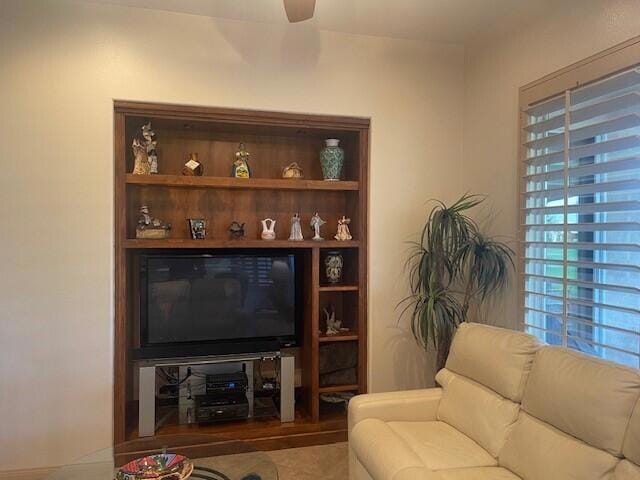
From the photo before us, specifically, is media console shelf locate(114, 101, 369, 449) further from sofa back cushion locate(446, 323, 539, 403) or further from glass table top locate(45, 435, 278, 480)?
sofa back cushion locate(446, 323, 539, 403)

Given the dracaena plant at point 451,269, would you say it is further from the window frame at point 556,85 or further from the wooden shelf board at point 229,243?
the wooden shelf board at point 229,243

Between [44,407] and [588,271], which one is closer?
[588,271]

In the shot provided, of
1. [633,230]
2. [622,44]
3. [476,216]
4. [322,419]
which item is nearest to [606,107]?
[622,44]

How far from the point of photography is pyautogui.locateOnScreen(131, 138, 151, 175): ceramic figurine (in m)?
3.14

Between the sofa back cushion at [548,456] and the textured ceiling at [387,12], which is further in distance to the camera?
the textured ceiling at [387,12]

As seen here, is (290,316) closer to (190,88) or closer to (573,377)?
(190,88)

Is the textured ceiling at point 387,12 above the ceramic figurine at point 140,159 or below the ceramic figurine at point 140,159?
above

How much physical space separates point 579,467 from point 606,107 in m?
1.69

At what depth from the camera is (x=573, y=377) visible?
179cm

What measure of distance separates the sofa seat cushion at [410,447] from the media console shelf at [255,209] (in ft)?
3.53

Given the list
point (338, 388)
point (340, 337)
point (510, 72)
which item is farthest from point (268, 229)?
point (510, 72)

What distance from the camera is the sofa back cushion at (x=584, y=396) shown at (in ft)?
5.24

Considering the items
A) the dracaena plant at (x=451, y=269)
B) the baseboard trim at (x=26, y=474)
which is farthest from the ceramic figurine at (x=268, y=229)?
the baseboard trim at (x=26, y=474)

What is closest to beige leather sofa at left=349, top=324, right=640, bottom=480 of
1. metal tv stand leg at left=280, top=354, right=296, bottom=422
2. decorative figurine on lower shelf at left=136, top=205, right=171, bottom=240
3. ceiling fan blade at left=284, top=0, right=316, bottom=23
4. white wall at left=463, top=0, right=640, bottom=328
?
white wall at left=463, top=0, right=640, bottom=328
